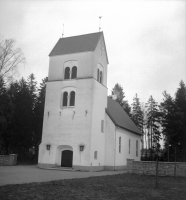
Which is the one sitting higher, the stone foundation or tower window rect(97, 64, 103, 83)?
tower window rect(97, 64, 103, 83)

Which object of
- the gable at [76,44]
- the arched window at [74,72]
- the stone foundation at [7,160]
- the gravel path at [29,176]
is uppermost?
the gable at [76,44]

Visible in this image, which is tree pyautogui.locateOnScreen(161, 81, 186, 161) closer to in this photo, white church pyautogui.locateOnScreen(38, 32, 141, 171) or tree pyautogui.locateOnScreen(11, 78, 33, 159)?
white church pyautogui.locateOnScreen(38, 32, 141, 171)

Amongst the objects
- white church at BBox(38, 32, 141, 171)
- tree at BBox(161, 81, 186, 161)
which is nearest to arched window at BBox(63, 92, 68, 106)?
white church at BBox(38, 32, 141, 171)

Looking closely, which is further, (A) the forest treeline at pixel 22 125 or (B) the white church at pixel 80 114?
(A) the forest treeline at pixel 22 125

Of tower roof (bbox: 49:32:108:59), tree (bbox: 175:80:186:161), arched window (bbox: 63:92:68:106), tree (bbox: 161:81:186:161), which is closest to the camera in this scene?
arched window (bbox: 63:92:68:106)

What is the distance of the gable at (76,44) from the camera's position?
29109 mm

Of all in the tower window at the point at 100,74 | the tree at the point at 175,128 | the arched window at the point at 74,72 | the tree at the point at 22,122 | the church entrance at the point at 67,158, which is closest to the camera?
the church entrance at the point at 67,158

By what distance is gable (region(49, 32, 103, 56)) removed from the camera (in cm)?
2911

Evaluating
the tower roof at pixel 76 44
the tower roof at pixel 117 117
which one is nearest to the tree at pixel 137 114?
the tower roof at pixel 117 117

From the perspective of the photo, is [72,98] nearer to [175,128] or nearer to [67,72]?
[67,72]

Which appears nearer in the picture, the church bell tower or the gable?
the church bell tower

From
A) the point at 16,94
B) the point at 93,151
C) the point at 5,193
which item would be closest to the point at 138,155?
the point at 93,151

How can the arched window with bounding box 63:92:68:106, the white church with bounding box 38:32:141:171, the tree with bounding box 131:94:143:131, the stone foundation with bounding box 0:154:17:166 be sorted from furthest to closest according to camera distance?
the tree with bounding box 131:94:143:131 < the arched window with bounding box 63:92:68:106 < the stone foundation with bounding box 0:154:17:166 < the white church with bounding box 38:32:141:171

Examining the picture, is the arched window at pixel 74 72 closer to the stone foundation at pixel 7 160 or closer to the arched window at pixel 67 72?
the arched window at pixel 67 72
